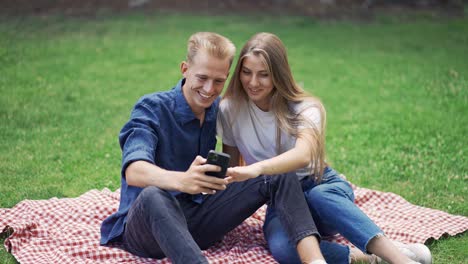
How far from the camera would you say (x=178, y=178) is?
3832mm

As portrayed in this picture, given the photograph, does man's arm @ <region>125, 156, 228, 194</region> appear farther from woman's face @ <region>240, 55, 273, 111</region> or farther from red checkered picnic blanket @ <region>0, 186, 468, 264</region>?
woman's face @ <region>240, 55, 273, 111</region>

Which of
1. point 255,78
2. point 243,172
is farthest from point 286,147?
point 243,172

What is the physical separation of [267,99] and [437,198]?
2.08 m

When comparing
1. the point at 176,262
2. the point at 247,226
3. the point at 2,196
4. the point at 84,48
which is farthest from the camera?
the point at 84,48

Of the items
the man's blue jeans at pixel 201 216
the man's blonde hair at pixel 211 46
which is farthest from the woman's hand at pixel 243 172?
the man's blonde hair at pixel 211 46

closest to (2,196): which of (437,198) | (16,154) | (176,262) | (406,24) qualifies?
(16,154)

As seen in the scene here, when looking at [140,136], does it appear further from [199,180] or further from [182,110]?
[199,180]

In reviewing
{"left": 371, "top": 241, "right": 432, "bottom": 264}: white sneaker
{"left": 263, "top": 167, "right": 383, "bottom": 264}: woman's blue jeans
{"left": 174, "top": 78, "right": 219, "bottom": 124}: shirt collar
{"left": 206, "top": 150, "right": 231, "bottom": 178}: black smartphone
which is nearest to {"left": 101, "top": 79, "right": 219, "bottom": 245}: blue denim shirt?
{"left": 174, "top": 78, "right": 219, "bottom": 124}: shirt collar

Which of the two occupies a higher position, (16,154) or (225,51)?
(225,51)

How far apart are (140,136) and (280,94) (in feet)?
→ 3.33

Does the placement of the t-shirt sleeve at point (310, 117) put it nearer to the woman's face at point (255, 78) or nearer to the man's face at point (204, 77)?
the woman's face at point (255, 78)

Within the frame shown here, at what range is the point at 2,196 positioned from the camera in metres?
5.55

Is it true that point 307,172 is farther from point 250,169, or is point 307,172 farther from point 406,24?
point 406,24

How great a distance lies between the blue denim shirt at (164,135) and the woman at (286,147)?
215mm
